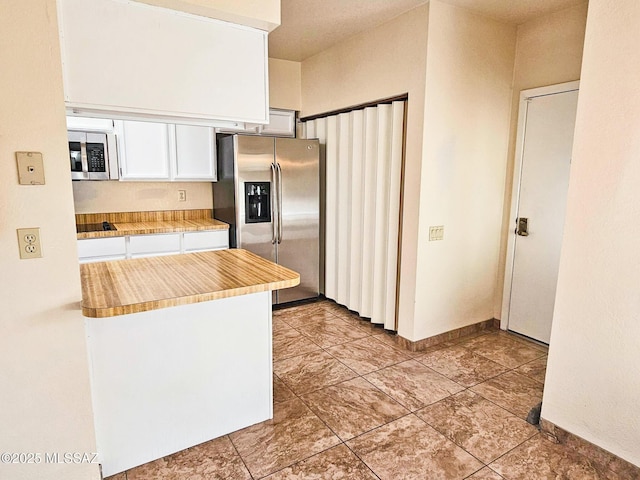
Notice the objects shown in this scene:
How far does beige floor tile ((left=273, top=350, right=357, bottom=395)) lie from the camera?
2.69 m

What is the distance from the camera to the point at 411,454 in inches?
79.9

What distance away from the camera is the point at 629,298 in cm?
182

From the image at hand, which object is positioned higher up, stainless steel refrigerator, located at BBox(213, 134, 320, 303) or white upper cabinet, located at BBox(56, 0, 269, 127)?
white upper cabinet, located at BBox(56, 0, 269, 127)

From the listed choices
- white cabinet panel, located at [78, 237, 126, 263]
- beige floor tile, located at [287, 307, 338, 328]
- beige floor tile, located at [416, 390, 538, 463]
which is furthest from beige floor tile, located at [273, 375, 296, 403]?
white cabinet panel, located at [78, 237, 126, 263]

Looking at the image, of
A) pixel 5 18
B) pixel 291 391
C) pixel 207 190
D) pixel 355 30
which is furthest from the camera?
pixel 207 190

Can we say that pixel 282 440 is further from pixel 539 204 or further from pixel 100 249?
pixel 539 204

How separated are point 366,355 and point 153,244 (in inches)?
86.9

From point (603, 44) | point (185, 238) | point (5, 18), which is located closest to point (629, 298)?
point (603, 44)

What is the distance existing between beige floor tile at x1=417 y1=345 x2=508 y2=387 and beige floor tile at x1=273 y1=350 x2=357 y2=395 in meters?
0.68

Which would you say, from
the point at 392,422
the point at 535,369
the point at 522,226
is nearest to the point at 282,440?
the point at 392,422

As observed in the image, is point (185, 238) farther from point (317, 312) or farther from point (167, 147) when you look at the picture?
point (317, 312)

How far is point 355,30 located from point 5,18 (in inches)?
105

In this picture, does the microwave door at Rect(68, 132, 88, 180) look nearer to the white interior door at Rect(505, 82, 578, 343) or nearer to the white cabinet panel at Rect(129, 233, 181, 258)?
the white cabinet panel at Rect(129, 233, 181, 258)

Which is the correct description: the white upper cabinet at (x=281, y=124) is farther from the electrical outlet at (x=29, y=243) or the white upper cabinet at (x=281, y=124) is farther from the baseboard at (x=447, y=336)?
the electrical outlet at (x=29, y=243)
